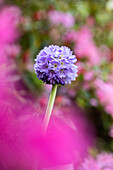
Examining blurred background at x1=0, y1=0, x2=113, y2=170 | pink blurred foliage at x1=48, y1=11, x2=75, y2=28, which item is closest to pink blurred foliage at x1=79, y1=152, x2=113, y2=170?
blurred background at x1=0, y1=0, x2=113, y2=170

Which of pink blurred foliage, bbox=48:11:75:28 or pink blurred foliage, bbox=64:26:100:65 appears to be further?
pink blurred foliage, bbox=48:11:75:28

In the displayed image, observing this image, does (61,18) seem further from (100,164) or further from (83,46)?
(100,164)

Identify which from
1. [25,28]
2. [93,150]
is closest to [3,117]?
[93,150]

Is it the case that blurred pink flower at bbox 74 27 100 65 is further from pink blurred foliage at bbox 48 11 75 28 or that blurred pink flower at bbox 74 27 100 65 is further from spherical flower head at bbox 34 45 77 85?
spherical flower head at bbox 34 45 77 85

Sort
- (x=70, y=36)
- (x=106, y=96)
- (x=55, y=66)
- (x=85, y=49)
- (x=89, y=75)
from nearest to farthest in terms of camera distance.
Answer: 1. (x=55, y=66)
2. (x=106, y=96)
3. (x=89, y=75)
4. (x=85, y=49)
5. (x=70, y=36)

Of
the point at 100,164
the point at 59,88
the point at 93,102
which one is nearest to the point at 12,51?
the point at 59,88

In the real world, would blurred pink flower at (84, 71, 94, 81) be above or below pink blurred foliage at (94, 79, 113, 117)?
above

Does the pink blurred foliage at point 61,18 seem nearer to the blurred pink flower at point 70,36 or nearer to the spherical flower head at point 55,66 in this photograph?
the blurred pink flower at point 70,36
